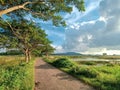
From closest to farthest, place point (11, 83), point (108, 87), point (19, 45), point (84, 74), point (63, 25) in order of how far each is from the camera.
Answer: point (11, 83) → point (108, 87) → point (63, 25) → point (84, 74) → point (19, 45)

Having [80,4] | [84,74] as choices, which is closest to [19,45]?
[84,74]

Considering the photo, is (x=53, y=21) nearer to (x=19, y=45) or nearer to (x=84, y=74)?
(x=84, y=74)

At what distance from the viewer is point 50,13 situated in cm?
2248

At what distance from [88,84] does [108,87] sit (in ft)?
8.75

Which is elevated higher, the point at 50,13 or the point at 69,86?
the point at 50,13

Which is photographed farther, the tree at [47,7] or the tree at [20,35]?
the tree at [20,35]

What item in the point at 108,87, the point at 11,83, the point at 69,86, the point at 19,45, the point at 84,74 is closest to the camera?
the point at 11,83

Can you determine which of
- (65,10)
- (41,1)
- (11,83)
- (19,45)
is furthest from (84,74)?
(19,45)

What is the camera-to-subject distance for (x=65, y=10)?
892 inches

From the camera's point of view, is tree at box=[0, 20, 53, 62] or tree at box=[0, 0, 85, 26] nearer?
tree at box=[0, 0, 85, 26]

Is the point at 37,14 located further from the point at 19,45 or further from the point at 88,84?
the point at 19,45

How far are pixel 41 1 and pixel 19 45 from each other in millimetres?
46377

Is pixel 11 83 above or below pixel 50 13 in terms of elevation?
below

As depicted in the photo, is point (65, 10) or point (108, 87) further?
point (65, 10)
